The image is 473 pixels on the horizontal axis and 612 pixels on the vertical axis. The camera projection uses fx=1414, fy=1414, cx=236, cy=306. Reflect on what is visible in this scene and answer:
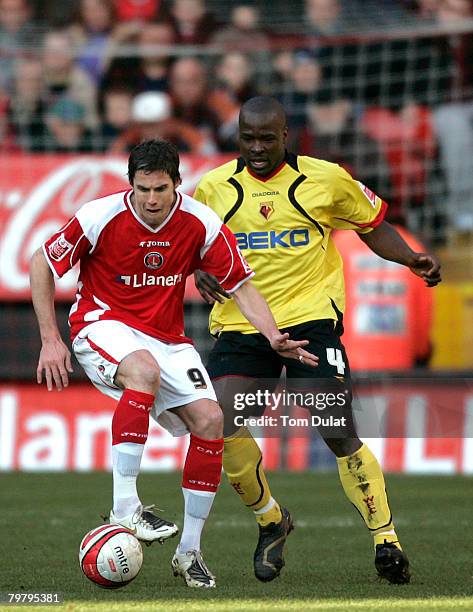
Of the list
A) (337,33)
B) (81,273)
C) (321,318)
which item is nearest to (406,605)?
(321,318)

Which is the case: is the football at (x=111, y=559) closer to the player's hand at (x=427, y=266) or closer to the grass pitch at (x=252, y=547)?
the grass pitch at (x=252, y=547)

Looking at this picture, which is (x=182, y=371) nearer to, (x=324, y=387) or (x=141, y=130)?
(x=324, y=387)

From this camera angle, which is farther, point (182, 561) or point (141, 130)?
point (141, 130)

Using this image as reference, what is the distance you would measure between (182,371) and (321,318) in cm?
85

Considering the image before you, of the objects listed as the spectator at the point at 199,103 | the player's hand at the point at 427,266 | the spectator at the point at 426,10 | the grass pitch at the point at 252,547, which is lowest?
the grass pitch at the point at 252,547

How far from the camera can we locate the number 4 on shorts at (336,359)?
6.89m

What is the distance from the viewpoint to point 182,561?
638cm

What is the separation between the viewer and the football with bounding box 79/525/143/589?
593cm

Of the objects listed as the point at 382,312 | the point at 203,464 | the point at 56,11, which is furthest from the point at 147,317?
the point at 56,11

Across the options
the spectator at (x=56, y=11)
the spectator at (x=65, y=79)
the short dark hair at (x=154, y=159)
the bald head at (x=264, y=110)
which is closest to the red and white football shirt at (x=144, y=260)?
the short dark hair at (x=154, y=159)

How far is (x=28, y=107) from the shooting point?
14.3 metres

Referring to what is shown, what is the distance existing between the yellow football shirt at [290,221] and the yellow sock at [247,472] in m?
0.57

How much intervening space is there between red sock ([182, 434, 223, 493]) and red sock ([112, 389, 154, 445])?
1.13 ft

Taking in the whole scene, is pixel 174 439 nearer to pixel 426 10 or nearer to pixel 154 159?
pixel 426 10
